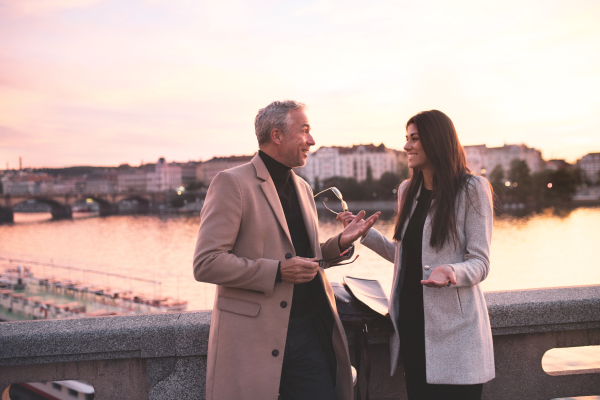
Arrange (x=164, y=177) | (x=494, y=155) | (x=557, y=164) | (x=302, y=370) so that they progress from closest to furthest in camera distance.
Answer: (x=302, y=370), (x=494, y=155), (x=164, y=177), (x=557, y=164)

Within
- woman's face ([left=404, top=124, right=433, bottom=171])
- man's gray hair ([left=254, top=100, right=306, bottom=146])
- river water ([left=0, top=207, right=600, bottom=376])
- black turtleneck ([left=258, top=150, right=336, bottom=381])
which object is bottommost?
river water ([left=0, top=207, right=600, bottom=376])

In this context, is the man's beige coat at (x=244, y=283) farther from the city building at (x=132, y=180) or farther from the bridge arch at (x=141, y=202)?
the city building at (x=132, y=180)

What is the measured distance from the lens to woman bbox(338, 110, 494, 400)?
1.79 m

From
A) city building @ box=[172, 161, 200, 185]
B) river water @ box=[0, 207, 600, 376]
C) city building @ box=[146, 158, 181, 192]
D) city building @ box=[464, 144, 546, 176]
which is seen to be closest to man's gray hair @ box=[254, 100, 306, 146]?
river water @ box=[0, 207, 600, 376]

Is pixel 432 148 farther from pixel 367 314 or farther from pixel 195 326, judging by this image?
pixel 195 326

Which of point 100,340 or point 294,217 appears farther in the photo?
point 100,340

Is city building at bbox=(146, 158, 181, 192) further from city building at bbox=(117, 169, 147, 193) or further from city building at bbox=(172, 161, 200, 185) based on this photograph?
city building at bbox=(117, 169, 147, 193)

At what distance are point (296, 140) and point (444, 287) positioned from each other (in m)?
0.74

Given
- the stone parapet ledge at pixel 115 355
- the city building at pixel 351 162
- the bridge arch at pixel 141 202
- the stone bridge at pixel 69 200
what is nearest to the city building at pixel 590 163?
the city building at pixel 351 162

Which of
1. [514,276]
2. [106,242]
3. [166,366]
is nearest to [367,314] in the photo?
[166,366]

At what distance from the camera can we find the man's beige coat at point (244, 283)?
5.41 feet

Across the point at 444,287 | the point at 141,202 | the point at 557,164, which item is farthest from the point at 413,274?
the point at 557,164

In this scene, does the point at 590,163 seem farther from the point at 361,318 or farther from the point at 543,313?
the point at 361,318

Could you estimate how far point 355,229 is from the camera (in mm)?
1955
